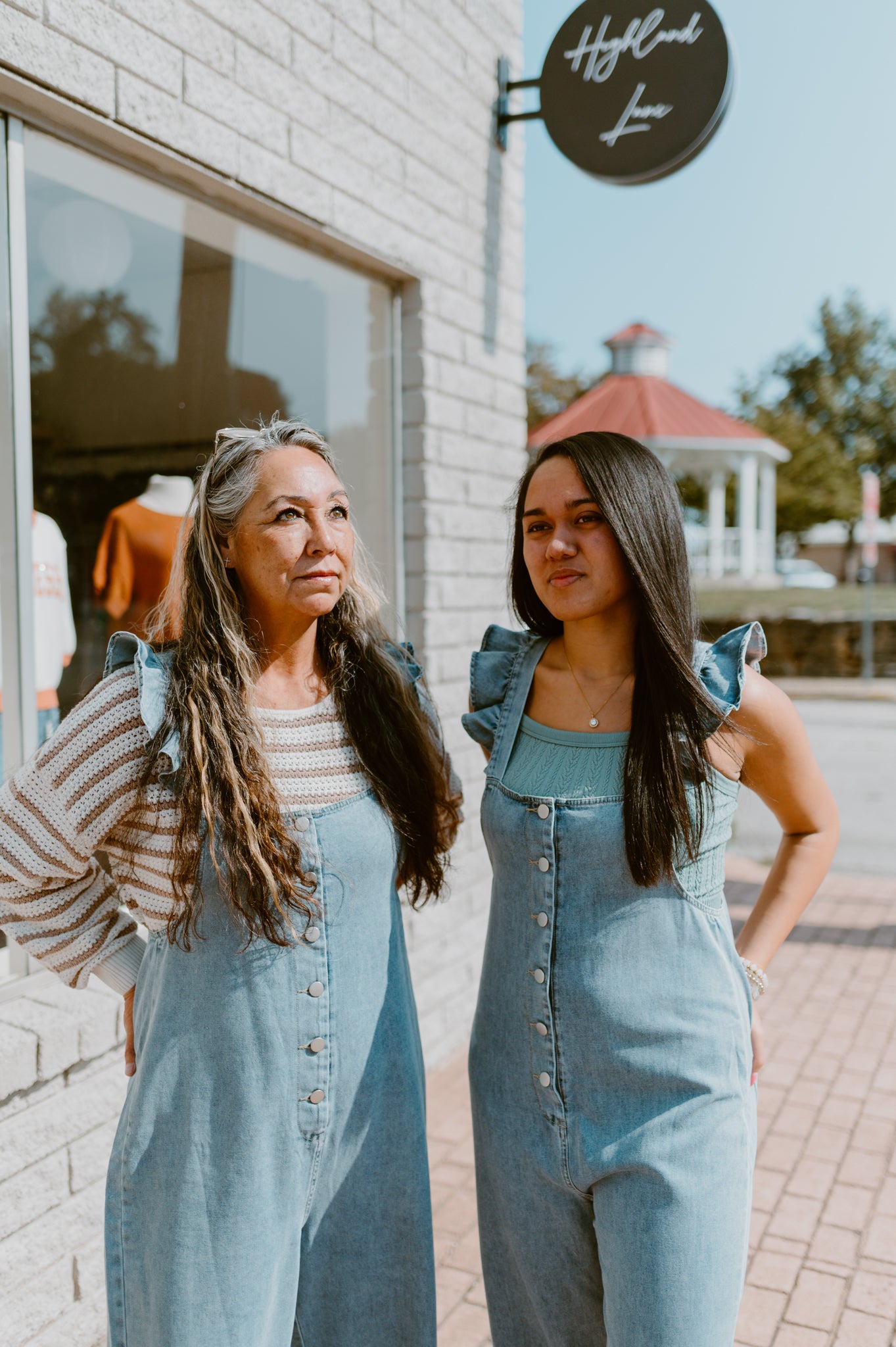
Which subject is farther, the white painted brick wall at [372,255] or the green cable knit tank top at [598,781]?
the white painted brick wall at [372,255]

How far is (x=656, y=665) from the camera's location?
5.86 feet

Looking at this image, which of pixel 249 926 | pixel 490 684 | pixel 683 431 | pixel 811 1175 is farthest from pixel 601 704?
pixel 683 431

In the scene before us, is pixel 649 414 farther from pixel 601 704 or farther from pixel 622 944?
pixel 622 944

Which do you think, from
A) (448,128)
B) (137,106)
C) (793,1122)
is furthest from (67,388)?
(793,1122)

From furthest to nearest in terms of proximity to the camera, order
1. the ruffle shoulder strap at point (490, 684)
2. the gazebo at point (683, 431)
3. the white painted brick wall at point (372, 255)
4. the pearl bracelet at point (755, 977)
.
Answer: the gazebo at point (683, 431)
the white painted brick wall at point (372, 255)
the ruffle shoulder strap at point (490, 684)
the pearl bracelet at point (755, 977)

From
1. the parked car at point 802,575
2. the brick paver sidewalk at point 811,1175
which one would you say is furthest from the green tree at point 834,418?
the brick paver sidewalk at point 811,1175

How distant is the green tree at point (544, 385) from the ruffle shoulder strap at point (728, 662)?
29.4m

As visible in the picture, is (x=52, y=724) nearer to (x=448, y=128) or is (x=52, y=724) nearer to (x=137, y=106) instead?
(x=137, y=106)

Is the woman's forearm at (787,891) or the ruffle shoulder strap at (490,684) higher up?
the ruffle shoulder strap at (490,684)

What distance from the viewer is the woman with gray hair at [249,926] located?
5.40 ft

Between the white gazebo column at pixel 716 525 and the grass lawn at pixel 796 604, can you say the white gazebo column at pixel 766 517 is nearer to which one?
the white gazebo column at pixel 716 525

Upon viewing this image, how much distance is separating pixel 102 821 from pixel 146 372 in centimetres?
230

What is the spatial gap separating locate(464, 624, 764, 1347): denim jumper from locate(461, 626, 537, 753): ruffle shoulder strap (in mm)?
189

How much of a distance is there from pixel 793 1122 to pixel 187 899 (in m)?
3.06
